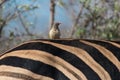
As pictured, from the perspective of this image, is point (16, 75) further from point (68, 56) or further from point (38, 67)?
point (68, 56)

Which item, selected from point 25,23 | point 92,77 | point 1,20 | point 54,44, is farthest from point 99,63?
point 25,23

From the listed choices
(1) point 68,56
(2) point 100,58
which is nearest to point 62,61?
(1) point 68,56

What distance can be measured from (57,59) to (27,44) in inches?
6.1

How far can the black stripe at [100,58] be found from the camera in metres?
1.94

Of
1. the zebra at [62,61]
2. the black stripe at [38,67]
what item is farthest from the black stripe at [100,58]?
the black stripe at [38,67]

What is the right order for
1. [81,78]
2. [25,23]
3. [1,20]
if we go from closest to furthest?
[81,78] → [1,20] → [25,23]

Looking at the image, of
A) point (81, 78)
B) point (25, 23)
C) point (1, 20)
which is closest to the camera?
point (81, 78)

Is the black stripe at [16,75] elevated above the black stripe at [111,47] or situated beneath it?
situated beneath

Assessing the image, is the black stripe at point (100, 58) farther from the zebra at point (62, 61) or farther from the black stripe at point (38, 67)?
the black stripe at point (38, 67)

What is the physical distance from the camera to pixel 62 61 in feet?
6.30

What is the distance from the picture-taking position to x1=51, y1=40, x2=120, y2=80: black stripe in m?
1.94

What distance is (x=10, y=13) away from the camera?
596 centimetres

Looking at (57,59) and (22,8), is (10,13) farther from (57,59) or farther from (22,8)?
(57,59)

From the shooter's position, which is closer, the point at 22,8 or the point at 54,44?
the point at 54,44
